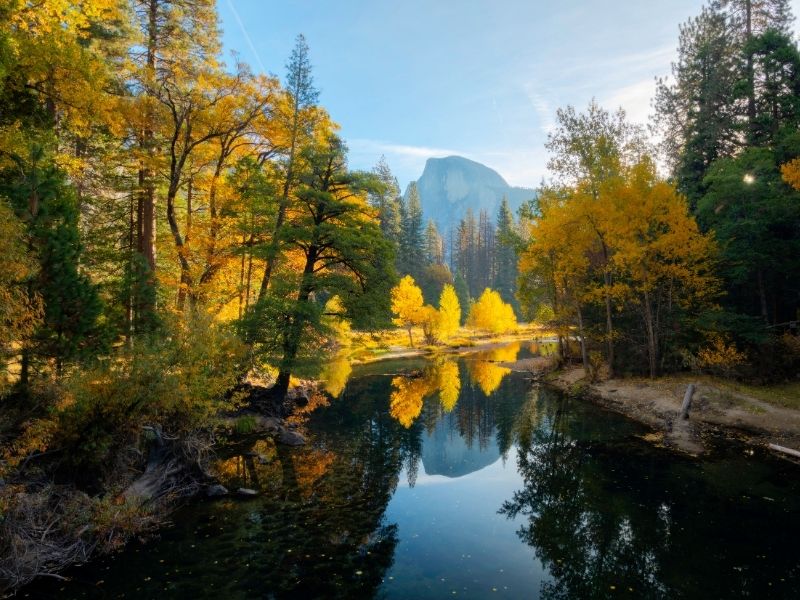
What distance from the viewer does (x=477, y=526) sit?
13.2m

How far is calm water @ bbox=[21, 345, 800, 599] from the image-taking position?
970cm

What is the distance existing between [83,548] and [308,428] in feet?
41.0

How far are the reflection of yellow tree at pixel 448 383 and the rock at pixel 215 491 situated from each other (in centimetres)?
1615

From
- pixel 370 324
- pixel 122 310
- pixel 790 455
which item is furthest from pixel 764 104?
pixel 122 310

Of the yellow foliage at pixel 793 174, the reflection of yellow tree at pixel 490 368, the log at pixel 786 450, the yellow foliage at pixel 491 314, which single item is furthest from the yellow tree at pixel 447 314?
the log at pixel 786 450

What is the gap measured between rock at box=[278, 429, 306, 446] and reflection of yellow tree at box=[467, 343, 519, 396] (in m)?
16.2

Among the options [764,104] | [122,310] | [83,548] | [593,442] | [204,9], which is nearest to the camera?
[83,548]

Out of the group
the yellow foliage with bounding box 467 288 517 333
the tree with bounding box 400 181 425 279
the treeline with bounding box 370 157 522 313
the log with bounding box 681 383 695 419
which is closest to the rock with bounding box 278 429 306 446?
the log with bounding box 681 383 695 419

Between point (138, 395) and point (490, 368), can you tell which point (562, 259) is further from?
point (138, 395)

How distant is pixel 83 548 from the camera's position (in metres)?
10.1

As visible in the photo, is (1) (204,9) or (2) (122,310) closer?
(2) (122,310)

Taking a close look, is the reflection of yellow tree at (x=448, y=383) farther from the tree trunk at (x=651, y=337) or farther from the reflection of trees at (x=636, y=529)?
the tree trunk at (x=651, y=337)

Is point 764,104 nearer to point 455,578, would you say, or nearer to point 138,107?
point 455,578

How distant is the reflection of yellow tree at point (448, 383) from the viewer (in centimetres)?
3008
